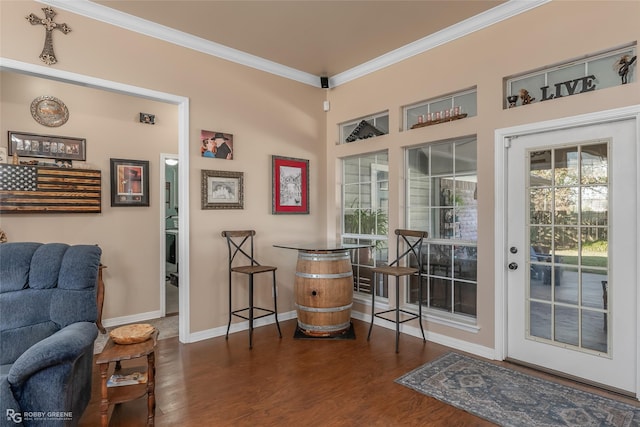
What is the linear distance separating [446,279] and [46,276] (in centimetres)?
325

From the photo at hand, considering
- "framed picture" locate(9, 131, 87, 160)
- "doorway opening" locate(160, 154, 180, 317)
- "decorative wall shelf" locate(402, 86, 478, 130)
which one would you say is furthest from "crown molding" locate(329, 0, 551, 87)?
"framed picture" locate(9, 131, 87, 160)

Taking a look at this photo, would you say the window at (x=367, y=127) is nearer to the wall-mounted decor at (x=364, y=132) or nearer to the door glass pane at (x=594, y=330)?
the wall-mounted decor at (x=364, y=132)

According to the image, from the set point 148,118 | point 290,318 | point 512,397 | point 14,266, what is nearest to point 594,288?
point 512,397

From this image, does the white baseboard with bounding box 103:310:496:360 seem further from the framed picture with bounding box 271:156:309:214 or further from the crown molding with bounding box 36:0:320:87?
the crown molding with bounding box 36:0:320:87

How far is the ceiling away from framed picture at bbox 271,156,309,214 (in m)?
1.19

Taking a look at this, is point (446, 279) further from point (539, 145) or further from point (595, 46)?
point (595, 46)

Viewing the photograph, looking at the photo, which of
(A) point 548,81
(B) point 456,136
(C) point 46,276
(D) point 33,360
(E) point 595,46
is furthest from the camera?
(B) point 456,136

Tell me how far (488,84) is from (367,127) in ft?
4.77

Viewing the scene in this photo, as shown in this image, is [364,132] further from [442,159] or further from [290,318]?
[290,318]

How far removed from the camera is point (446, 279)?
3545mm

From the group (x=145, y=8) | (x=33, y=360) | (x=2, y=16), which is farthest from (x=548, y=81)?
(x=2, y=16)

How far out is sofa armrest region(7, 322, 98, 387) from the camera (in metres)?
1.66

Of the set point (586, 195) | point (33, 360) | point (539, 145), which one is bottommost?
point (33, 360)

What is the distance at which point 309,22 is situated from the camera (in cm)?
322
